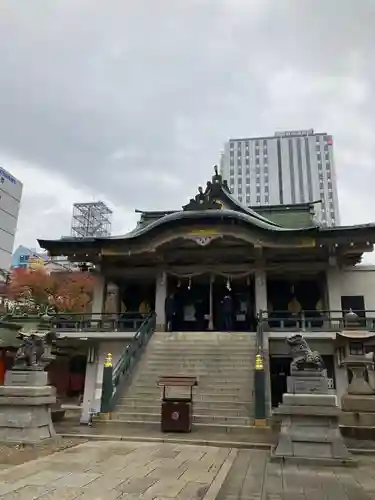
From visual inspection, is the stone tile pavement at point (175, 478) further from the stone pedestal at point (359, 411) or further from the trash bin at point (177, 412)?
the trash bin at point (177, 412)

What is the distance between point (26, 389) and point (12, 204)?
26.3 metres

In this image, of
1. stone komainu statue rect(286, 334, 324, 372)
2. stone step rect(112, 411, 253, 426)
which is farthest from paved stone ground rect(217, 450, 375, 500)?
stone step rect(112, 411, 253, 426)

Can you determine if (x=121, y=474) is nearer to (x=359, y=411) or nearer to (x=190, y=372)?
(x=359, y=411)

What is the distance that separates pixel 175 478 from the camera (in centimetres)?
641

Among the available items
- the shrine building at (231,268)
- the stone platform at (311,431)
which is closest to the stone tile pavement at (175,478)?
the stone platform at (311,431)

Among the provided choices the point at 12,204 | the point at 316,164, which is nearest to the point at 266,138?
the point at 316,164

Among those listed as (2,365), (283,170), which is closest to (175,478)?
(2,365)

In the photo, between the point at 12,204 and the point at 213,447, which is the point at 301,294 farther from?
the point at 12,204

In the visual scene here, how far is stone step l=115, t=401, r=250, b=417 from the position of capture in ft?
40.4

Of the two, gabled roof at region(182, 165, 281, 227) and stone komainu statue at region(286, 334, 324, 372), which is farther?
gabled roof at region(182, 165, 281, 227)

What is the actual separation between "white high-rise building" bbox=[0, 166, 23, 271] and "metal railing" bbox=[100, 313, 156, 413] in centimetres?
1863

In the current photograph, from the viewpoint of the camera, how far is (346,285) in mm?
20578

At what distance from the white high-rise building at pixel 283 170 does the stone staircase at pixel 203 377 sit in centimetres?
8798

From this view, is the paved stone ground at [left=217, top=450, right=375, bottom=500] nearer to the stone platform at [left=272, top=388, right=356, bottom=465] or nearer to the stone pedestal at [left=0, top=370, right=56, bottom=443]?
the stone platform at [left=272, top=388, right=356, bottom=465]
